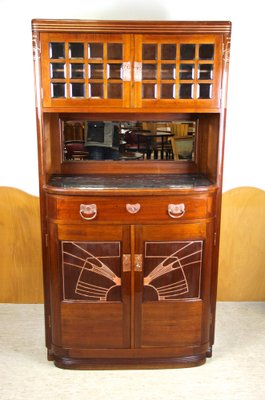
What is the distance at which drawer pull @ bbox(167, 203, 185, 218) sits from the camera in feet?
7.10

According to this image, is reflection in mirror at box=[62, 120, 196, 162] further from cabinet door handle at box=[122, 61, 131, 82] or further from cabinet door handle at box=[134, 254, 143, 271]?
cabinet door handle at box=[134, 254, 143, 271]

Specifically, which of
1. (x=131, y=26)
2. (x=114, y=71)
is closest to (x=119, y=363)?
(x=114, y=71)

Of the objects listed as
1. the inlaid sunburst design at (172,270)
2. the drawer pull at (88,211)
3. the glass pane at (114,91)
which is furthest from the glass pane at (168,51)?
the inlaid sunburst design at (172,270)

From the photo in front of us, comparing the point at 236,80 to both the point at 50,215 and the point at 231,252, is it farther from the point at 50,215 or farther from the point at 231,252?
the point at 50,215

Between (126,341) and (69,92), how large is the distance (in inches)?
54.4

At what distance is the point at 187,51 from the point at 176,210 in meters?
0.82

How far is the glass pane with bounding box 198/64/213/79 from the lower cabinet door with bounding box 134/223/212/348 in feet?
2.54

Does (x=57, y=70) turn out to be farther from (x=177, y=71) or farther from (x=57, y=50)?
(x=177, y=71)

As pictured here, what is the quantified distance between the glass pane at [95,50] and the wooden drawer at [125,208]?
72 centimetres

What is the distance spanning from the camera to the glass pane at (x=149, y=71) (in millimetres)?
2154

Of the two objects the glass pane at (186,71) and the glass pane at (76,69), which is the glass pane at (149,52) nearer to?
the glass pane at (186,71)

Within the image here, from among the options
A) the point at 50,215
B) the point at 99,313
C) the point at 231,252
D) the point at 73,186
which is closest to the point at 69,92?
the point at 73,186

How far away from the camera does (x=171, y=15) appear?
2.65 meters

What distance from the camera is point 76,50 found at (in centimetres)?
211
